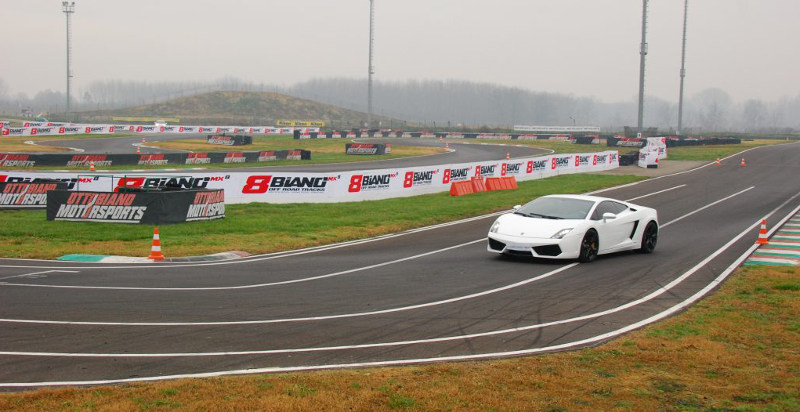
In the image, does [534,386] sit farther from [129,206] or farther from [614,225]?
[129,206]

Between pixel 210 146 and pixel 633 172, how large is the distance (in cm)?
3816

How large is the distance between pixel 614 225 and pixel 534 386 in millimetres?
10322

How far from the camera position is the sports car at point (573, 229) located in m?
15.9

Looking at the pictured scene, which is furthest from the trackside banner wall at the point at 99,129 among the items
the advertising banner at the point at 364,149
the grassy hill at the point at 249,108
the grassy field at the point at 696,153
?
the grassy hill at the point at 249,108

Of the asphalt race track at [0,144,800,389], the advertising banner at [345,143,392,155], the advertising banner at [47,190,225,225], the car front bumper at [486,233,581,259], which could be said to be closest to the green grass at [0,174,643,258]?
the advertising banner at [47,190,225,225]

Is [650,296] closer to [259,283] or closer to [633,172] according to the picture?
[259,283]

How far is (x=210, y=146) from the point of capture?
69.3 metres

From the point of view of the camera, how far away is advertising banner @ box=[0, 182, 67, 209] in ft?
86.2

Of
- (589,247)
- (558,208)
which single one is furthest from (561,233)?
(558,208)

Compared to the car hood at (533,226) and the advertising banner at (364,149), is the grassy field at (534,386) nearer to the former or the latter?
→ the car hood at (533,226)

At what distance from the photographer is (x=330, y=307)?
11.7 metres

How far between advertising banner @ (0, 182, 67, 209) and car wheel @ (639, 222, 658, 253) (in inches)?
756

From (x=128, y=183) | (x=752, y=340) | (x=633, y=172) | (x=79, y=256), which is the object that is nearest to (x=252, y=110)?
(x=633, y=172)

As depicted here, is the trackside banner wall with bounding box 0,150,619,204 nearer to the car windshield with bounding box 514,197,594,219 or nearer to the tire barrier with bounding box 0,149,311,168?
the car windshield with bounding box 514,197,594,219
